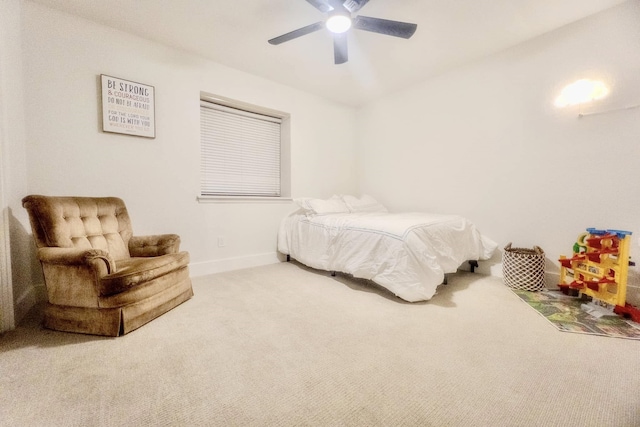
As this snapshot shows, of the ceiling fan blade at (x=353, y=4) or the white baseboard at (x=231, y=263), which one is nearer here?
the ceiling fan blade at (x=353, y=4)

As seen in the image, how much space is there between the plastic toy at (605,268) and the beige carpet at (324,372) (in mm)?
574

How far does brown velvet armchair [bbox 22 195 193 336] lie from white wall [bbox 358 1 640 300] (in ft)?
10.8

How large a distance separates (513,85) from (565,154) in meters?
0.94

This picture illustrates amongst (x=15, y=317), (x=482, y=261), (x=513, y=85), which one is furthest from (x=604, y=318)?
(x=15, y=317)

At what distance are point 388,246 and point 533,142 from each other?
6.62 feet

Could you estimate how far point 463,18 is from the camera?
7.64ft

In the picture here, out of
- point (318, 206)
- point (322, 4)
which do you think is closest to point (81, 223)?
point (318, 206)

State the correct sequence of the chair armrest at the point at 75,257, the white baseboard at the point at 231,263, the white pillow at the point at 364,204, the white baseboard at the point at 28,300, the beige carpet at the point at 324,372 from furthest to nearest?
the white pillow at the point at 364,204 < the white baseboard at the point at 231,263 < the white baseboard at the point at 28,300 < the chair armrest at the point at 75,257 < the beige carpet at the point at 324,372

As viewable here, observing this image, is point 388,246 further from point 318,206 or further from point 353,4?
point 353,4

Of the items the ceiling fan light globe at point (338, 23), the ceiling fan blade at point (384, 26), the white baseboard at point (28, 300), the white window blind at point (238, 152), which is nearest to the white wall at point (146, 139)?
the white window blind at point (238, 152)

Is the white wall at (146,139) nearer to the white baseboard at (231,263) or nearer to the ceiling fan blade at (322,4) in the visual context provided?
the white baseboard at (231,263)

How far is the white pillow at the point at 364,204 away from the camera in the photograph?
381 centimetres

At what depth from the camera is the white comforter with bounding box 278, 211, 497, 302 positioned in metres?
2.14

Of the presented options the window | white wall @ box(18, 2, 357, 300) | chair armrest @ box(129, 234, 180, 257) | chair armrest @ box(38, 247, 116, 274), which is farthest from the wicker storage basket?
chair armrest @ box(38, 247, 116, 274)
